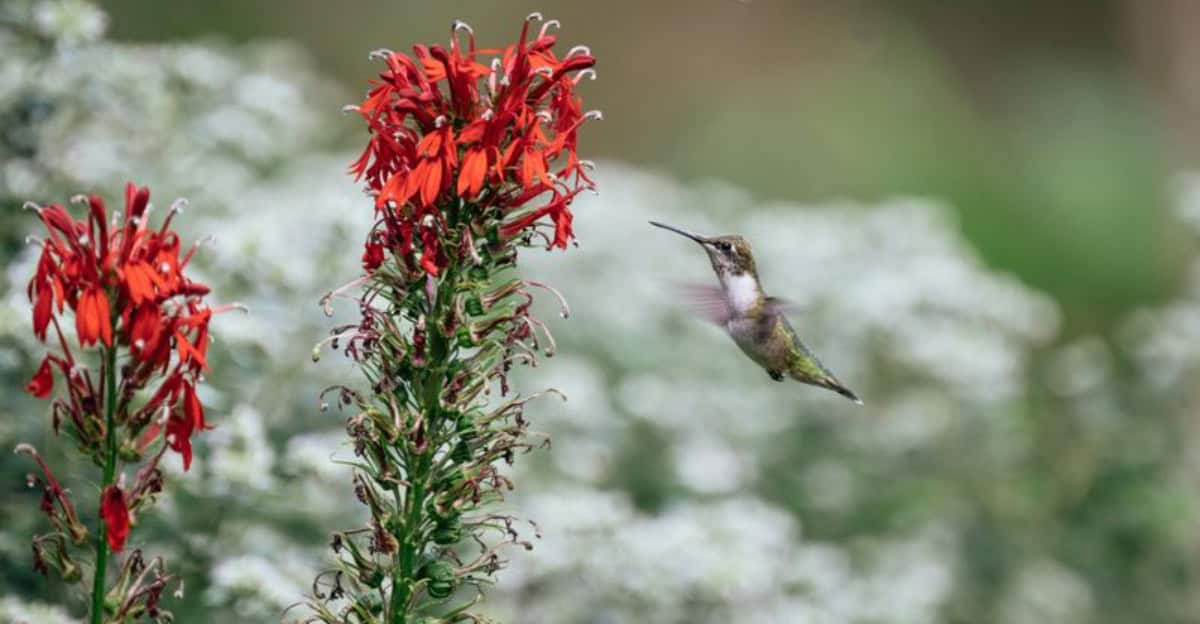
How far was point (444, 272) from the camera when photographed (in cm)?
230

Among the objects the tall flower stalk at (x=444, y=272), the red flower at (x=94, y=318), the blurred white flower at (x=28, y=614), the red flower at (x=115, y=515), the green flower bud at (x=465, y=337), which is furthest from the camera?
the blurred white flower at (x=28, y=614)

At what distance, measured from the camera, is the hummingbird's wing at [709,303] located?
11.4 ft

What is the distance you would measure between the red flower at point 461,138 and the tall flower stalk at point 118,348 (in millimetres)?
348

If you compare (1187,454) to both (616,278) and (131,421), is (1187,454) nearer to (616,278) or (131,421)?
(616,278)

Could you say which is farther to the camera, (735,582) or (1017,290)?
(1017,290)

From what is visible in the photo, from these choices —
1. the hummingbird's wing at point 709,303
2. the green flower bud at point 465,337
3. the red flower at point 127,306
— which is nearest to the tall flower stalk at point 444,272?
the green flower bud at point 465,337

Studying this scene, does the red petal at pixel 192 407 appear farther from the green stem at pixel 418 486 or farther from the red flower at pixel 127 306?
the green stem at pixel 418 486

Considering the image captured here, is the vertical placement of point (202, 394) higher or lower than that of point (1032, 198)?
lower

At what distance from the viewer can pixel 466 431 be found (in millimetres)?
2369

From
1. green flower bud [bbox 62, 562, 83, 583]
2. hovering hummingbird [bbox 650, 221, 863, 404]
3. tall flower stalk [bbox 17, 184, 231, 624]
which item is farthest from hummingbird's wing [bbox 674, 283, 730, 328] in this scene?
green flower bud [bbox 62, 562, 83, 583]

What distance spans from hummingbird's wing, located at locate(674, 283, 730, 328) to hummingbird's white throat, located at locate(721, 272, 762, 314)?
0.04 metres

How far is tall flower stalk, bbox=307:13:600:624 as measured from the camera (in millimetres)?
2189

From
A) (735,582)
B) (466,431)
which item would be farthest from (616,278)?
(466,431)

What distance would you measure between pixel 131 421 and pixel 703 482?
10.6ft
